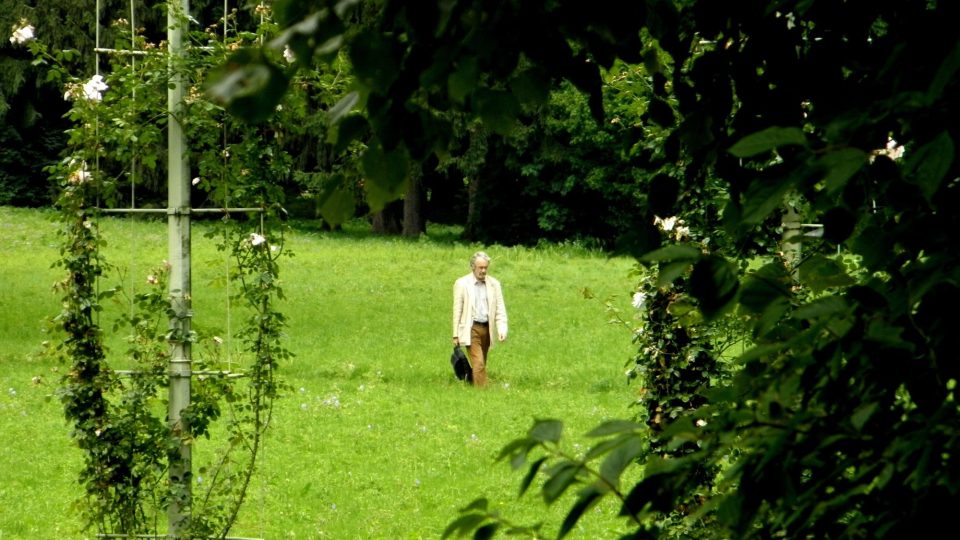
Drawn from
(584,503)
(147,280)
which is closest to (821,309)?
(584,503)

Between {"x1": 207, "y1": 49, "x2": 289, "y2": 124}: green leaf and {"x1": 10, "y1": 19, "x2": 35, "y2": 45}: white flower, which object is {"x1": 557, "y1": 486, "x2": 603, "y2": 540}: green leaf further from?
{"x1": 10, "y1": 19, "x2": 35, "y2": 45}: white flower

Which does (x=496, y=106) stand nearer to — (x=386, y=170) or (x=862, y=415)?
(x=386, y=170)

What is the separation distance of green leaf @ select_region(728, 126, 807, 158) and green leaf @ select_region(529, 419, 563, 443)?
16.5 inches

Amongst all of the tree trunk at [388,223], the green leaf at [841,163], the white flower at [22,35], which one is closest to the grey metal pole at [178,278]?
the white flower at [22,35]

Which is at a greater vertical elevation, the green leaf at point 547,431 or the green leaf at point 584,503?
the green leaf at point 547,431

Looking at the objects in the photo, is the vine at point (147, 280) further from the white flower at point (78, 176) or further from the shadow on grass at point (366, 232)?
the shadow on grass at point (366, 232)

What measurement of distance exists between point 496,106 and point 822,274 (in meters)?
0.67

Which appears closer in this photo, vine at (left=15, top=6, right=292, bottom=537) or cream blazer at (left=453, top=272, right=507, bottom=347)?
vine at (left=15, top=6, right=292, bottom=537)

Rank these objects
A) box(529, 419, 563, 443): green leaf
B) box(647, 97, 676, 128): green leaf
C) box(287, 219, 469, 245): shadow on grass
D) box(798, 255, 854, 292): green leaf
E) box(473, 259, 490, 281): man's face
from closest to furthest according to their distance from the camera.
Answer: box(529, 419, 563, 443): green leaf
box(798, 255, 854, 292): green leaf
box(647, 97, 676, 128): green leaf
box(473, 259, 490, 281): man's face
box(287, 219, 469, 245): shadow on grass

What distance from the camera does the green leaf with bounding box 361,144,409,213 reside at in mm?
1893

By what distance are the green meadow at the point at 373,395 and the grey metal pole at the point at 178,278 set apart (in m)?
0.20

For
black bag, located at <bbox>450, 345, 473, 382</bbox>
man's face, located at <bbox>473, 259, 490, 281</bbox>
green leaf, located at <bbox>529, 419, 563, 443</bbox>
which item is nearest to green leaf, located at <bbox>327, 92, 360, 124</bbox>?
green leaf, located at <bbox>529, 419, 563, 443</bbox>

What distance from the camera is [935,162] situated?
5.77ft

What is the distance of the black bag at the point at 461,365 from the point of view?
1495 cm
